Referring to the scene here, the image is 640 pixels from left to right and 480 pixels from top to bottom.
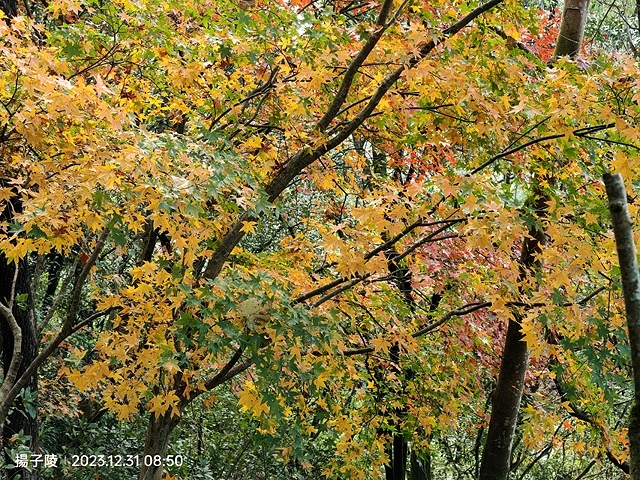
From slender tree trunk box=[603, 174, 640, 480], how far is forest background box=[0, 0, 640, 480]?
1.47 m

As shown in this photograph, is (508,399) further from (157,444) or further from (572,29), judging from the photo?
(572,29)

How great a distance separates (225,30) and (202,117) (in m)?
0.92

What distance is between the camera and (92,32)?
12.8 feet

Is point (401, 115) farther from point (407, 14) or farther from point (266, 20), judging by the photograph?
point (266, 20)

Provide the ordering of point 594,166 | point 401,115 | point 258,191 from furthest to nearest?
point 401,115 < point 594,166 < point 258,191

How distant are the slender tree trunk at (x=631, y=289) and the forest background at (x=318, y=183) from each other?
57.8 inches

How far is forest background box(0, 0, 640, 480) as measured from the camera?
3066mm

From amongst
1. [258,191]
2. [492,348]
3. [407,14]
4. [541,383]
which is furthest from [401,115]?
[541,383]

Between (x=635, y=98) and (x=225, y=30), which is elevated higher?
(x=225, y=30)

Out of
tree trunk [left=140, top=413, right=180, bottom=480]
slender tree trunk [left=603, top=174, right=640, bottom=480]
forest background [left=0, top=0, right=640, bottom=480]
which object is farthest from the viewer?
tree trunk [left=140, top=413, right=180, bottom=480]

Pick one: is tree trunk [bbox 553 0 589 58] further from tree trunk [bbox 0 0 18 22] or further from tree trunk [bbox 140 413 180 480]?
tree trunk [bbox 0 0 18 22]

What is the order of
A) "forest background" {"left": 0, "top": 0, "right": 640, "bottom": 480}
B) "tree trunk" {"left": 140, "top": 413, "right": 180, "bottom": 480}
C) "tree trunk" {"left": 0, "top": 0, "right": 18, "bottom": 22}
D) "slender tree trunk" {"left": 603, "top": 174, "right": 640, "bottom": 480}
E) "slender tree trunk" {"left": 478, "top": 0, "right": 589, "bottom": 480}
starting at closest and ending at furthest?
"slender tree trunk" {"left": 603, "top": 174, "right": 640, "bottom": 480} < "forest background" {"left": 0, "top": 0, "right": 640, "bottom": 480} < "tree trunk" {"left": 140, "top": 413, "right": 180, "bottom": 480} < "slender tree trunk" {"left": 478, "top": 0, "right": 589, "bottom": 480} < "tree trunk" {"left": 0, "top": 0, "right": 18, "bottom": 22}

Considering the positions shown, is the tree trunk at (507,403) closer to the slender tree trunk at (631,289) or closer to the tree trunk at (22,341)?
the slender tree trunk at (631,289)

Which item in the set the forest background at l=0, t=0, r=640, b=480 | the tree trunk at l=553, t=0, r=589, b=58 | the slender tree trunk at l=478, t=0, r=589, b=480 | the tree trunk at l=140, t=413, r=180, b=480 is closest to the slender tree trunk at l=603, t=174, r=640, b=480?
the forest background at l=0, t=0, r=640, b=480
